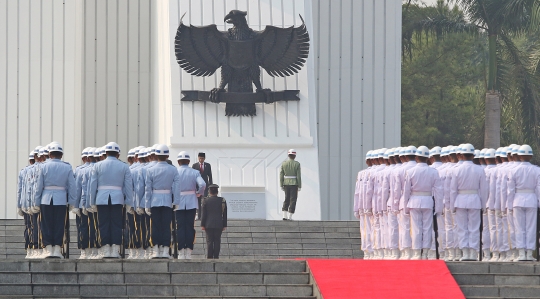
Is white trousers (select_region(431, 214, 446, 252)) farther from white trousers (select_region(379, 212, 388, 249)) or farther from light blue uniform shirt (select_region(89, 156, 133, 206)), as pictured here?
light blue uniform shirt (select_region(89, 156, 133, 206))

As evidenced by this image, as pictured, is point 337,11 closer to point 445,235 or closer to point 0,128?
point 0,128

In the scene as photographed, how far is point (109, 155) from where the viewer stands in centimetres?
1695

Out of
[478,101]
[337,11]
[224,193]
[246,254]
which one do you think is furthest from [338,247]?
[478,101]

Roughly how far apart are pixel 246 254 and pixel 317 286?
681cm

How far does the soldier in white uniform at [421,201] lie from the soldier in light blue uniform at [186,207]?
3.04 m

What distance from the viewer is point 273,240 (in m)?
21.6

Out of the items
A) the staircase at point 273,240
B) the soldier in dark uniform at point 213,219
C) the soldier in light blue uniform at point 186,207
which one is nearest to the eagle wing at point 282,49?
the staircase at point 273,240

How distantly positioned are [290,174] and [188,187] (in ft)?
17.6

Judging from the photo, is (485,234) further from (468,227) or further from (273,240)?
(273,240)

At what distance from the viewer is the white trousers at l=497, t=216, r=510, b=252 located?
1755 centimetres

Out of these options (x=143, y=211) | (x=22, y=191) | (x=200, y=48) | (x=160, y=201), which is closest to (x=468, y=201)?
(x=160, y=201)

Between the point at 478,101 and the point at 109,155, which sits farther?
the point at 478,101

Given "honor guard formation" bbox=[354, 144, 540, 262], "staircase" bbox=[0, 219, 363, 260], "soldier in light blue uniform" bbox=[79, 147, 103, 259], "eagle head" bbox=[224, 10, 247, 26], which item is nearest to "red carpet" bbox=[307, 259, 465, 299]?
"honor guard formation" bbox=[354, 144, 540, 262]

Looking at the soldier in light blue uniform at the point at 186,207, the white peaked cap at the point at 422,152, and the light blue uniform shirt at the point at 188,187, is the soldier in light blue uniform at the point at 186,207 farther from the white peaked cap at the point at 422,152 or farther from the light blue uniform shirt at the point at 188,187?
the white peaked cap at the point at 422,152
